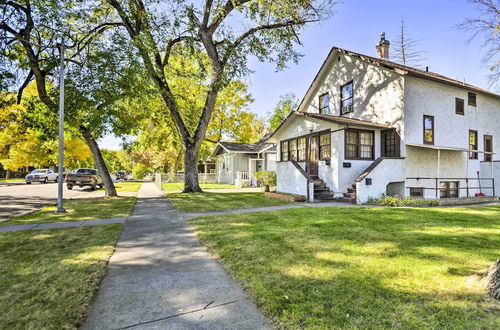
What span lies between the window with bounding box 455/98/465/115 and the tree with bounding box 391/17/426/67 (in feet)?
35.3

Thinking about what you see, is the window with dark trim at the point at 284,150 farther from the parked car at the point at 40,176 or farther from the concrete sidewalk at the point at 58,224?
the parked car at the point at 40,176

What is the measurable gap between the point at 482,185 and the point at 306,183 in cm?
1291

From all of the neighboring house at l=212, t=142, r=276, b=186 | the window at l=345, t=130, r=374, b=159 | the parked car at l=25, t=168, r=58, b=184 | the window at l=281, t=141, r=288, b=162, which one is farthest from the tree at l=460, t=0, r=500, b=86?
the parked car at l=25, t=168, r=58, b=184

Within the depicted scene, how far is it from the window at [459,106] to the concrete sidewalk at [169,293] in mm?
18192

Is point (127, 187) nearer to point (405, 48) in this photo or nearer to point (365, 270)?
point (365, 270)

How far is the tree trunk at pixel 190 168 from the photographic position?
17.4m

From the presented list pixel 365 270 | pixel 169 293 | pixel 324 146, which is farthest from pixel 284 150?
pixel 169 293

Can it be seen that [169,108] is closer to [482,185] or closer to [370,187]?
[370,187]

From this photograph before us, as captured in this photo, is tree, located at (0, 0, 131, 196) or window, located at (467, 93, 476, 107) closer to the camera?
tree, located at (0, 0, 131, 196)

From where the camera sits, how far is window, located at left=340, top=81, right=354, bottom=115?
648 inches

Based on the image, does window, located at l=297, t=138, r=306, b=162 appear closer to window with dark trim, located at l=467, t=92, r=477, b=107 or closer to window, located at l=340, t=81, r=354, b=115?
window, located at l=340, t=81, r=354, b=115

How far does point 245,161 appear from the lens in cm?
2894

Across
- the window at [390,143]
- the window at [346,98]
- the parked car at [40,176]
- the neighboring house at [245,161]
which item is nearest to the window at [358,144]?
the window at [390,143]

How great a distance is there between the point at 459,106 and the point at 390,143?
246 inches
